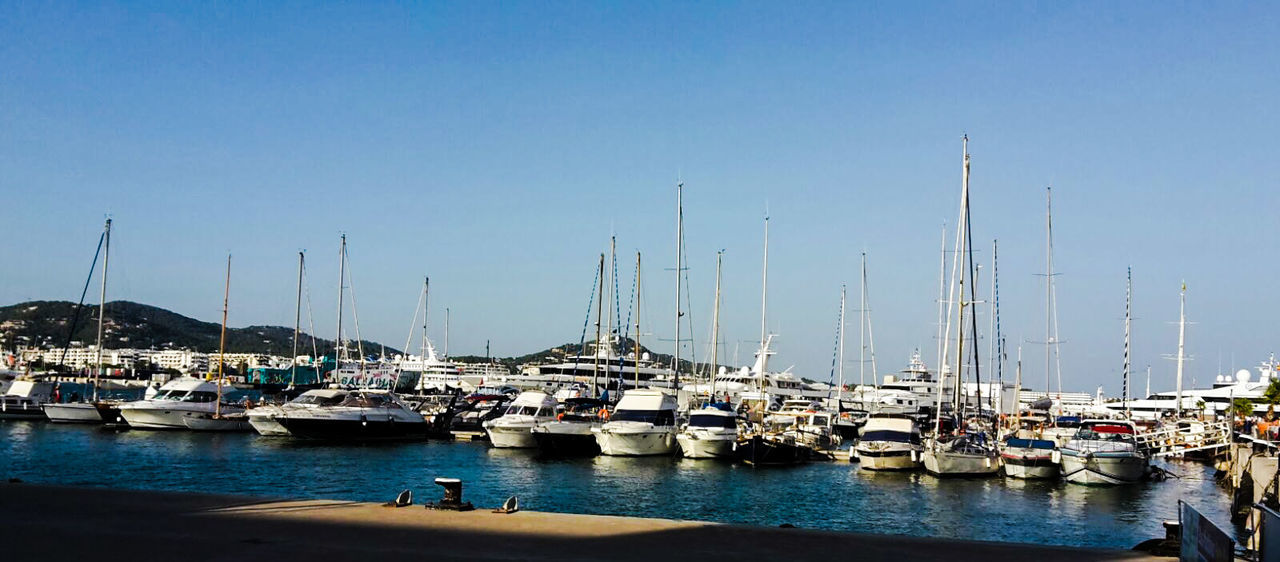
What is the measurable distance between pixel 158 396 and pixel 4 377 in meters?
37.4

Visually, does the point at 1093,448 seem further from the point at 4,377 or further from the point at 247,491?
the point at 4,377

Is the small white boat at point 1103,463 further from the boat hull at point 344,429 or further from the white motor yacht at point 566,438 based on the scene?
the boat hull at point 344,429

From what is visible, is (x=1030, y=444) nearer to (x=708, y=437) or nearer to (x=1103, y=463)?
(x=1103, y=463)

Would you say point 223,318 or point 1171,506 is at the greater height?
point 223,318

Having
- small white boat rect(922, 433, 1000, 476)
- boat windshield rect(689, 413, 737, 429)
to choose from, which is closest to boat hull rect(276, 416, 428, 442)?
boat windshield rect(689, 413, 737, 429)

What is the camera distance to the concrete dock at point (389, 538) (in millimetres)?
14766

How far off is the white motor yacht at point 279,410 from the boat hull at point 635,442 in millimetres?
18299

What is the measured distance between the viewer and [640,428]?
52375 millimetres

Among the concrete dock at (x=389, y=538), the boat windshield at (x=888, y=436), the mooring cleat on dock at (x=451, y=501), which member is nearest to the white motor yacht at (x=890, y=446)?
the boat windshield at (x=888, y=436)

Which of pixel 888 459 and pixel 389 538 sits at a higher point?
pixel 389 538

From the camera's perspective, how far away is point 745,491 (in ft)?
132

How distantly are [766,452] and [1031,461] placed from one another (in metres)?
13.0

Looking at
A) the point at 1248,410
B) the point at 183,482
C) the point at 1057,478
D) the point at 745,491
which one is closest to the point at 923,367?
the point at 1248,410

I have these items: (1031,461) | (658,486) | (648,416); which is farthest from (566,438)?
(1031,461)
